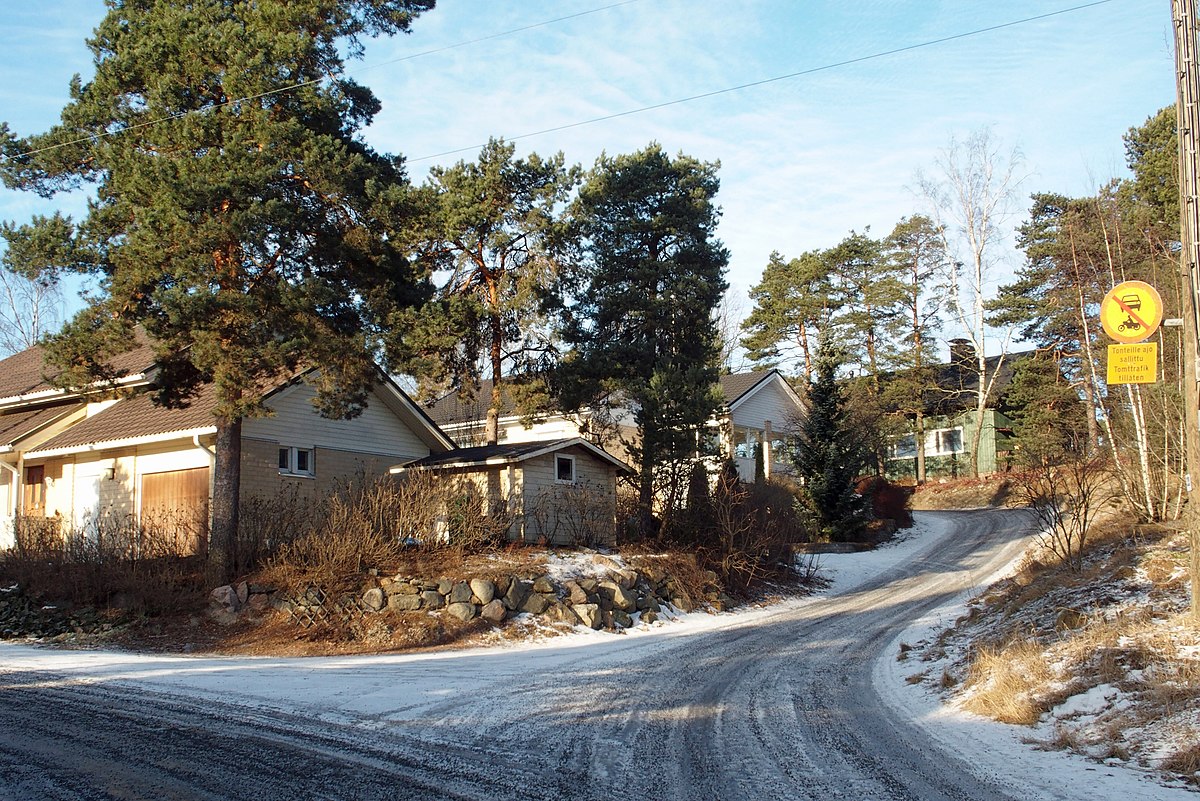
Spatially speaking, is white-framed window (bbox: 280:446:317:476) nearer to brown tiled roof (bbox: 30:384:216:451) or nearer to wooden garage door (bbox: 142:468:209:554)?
wooden garage door (bbox: 142:468:209:554)

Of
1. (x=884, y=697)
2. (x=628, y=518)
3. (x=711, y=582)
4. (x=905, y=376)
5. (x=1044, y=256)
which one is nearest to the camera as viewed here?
(x=884, y=697)

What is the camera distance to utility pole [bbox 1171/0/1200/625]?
363 inches

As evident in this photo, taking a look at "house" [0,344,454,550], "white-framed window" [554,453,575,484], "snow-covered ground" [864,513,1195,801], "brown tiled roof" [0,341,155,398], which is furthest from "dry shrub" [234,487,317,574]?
"snow-covered ground" [864,513,1195,801]

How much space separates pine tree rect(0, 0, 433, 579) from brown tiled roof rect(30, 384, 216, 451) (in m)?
3.56

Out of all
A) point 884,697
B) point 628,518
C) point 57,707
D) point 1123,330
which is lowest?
point 884,697

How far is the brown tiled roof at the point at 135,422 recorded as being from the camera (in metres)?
20.1

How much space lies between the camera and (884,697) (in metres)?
10.2

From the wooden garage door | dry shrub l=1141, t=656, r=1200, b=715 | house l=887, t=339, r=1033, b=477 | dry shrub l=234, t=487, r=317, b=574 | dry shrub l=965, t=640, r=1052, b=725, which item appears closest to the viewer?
dry shrub l=1141, t=656, r=1200, b=715

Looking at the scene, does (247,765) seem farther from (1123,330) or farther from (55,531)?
(55,531)

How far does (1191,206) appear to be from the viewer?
30.6 feet

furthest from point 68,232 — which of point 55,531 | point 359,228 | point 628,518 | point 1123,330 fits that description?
point 1123,330

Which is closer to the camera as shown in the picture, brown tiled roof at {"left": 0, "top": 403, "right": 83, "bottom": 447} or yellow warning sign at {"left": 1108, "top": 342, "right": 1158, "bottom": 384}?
yellow warning sign at {"left": 1108, "top": 342, "right": 1158, "bottom": 384}

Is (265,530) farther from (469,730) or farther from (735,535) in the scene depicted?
(735,535)

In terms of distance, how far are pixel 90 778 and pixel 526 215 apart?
772 inches
